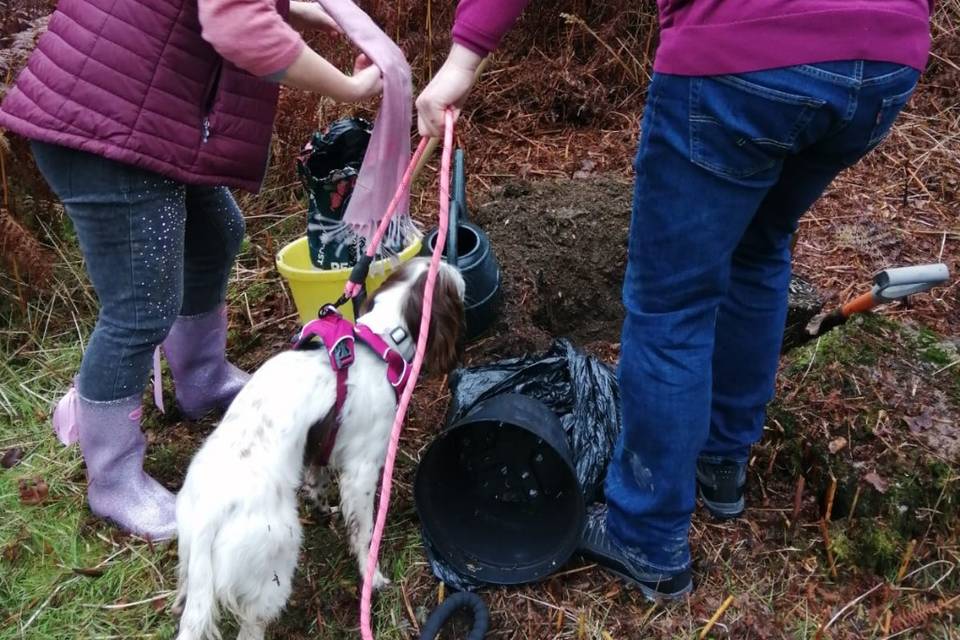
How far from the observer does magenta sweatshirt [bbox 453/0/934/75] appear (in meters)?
1.55

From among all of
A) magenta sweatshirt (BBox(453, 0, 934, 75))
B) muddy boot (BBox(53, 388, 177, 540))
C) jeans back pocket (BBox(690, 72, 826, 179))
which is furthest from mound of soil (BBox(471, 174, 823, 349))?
magenta sweatshirt (BBox(453, 0, 934, 75))

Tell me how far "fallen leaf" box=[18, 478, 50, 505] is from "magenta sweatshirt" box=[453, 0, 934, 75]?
2.70m

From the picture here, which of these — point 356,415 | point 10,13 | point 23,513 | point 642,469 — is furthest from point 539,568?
point 10,13

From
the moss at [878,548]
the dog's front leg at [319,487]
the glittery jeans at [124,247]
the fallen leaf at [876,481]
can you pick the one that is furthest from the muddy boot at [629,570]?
the glittery jeans at [124,247]

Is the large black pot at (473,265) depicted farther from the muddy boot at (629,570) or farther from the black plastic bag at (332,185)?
the muddy boot at (629,570)

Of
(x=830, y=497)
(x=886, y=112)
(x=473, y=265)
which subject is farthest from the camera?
(x=473, y=265)

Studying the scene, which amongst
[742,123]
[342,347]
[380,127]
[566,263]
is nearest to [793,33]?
[742,123]

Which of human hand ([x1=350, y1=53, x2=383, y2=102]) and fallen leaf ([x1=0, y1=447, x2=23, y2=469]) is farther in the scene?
fallen leaf ([x1=0, y1=447, x2=23, y2=469])

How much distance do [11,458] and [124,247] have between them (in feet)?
4.56

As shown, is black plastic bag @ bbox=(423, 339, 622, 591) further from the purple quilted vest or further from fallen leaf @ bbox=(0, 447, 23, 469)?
fallen leaf @ bbox=(0, 447, 23, 469)

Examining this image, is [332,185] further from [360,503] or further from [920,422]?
[920,422]

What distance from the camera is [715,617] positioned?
2.30 metres

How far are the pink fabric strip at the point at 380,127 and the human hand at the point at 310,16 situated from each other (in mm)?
76

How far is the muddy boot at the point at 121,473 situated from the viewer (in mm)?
2656
